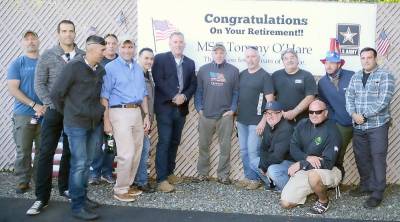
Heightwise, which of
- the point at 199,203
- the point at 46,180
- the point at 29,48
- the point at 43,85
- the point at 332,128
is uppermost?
the point at 29,48

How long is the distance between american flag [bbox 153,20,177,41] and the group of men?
50 centimetres

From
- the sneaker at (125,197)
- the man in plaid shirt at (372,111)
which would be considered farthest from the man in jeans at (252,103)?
the sneaker at (125,197)

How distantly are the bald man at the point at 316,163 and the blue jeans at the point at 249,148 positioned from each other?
0.72m

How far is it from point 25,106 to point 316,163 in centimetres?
359

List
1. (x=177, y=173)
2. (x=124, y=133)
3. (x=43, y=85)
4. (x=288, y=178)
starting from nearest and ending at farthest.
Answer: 1. (x=43, y=85)
2. (x=124, y=133)
3. (x=288, y=178)
4. (x=177, y=173)

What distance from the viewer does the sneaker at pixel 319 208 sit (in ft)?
18.6

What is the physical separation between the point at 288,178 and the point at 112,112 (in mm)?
2314

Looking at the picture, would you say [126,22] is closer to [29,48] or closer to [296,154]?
[29,48]

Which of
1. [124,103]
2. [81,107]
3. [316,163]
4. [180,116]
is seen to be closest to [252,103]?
[180,116]

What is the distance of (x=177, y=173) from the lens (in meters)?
7.24

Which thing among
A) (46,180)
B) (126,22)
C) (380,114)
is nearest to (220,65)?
(126,22)

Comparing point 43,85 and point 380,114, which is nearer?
point 43,85

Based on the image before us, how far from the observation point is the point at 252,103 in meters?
6.55

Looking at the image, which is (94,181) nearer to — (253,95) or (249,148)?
(249,148)
